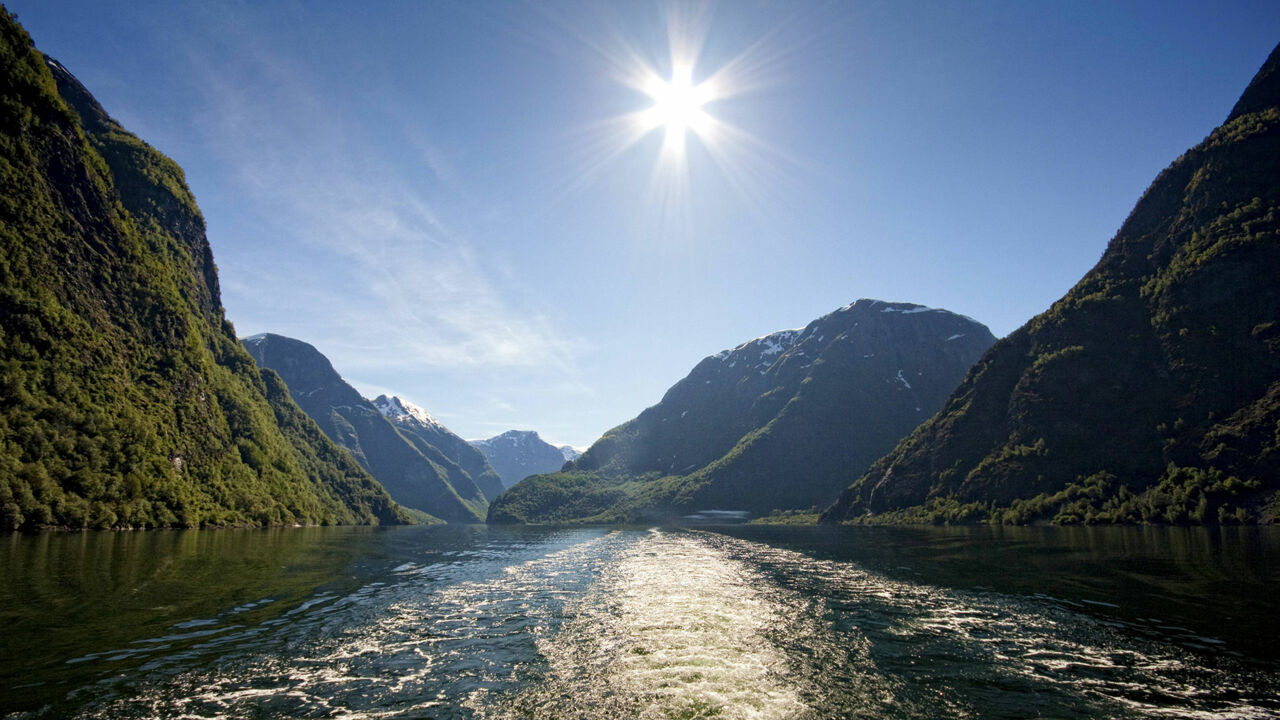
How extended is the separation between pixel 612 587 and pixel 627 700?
26.2 m

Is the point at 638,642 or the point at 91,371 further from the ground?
the point at 91,371

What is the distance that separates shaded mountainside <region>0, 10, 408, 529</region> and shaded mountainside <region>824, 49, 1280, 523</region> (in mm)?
202558

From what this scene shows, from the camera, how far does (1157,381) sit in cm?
13950

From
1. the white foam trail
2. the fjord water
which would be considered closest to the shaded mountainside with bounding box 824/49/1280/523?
the fjord water

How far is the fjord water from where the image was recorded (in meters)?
16.7

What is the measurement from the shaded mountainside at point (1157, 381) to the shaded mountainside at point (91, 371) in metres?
203

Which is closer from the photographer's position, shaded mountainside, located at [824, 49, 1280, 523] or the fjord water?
the fjord water

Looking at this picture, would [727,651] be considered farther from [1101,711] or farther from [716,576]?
[716,576]

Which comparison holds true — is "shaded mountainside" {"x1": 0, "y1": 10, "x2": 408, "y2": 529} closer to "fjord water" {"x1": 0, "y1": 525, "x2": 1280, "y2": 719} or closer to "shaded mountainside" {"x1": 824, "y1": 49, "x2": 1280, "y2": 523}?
"fjord water" {"x1": 0, "y1": 525, "x2": 1280, "y2": 719}

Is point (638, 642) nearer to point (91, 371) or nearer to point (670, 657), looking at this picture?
point (670, 657)

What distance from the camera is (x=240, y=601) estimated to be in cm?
3294

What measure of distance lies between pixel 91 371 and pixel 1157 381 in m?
260

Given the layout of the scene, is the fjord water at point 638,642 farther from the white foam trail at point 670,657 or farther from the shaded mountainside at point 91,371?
the shaded mountainside at point 91,371

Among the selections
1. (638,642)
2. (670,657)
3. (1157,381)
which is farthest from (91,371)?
(1157,381)
